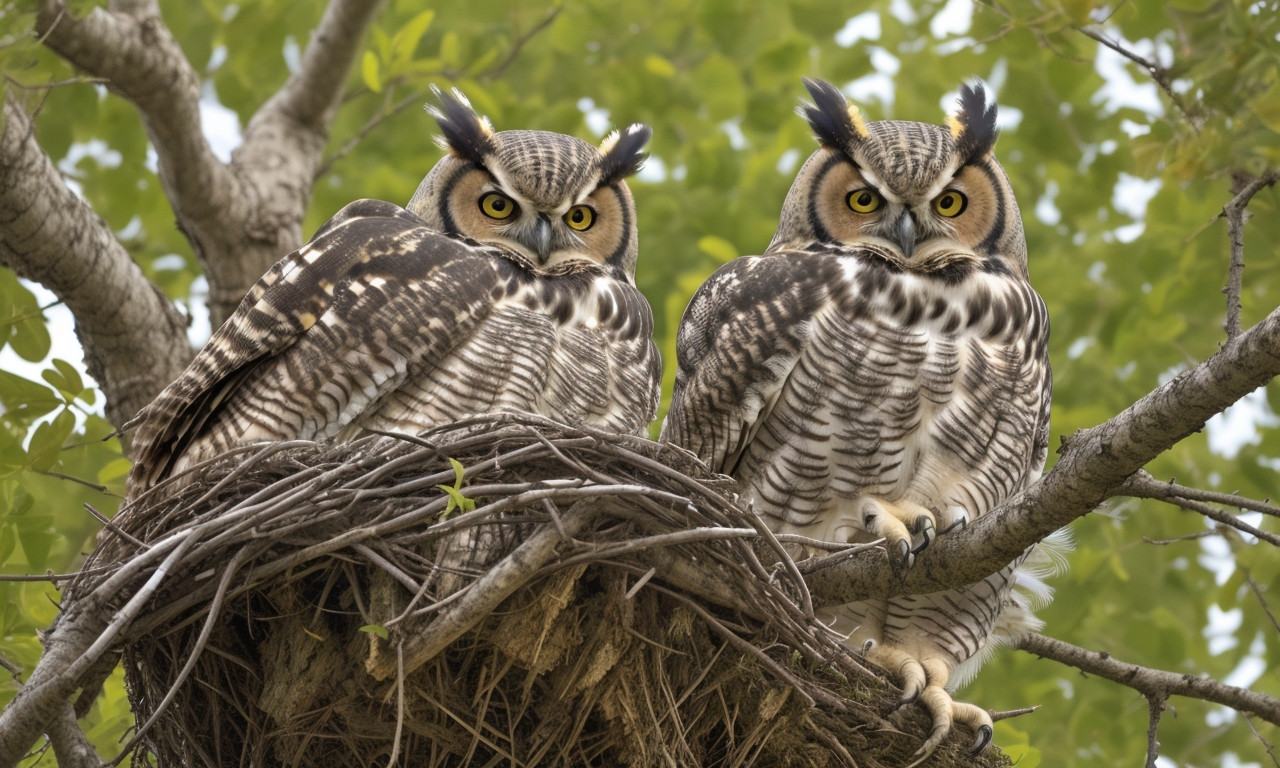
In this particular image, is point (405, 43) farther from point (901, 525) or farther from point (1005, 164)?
point (1005, 164)

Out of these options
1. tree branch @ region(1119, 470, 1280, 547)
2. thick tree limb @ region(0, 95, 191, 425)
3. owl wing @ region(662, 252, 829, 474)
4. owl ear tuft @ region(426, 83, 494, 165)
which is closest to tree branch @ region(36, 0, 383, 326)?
thick tree limb @ region(0, 95, 191, 425)

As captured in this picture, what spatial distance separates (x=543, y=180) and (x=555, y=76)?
8.46 ft

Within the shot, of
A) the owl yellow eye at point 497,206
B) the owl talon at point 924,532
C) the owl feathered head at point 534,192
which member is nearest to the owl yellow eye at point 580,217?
the owl feathered head at point 534,192

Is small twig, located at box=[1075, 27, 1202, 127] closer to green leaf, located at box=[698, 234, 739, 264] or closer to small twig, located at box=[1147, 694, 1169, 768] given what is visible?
small twig, located at box=[1147, 694, 1169, 768]

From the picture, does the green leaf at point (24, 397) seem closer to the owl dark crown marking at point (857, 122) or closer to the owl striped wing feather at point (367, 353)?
the owl striped wing feather at point (367, 353)

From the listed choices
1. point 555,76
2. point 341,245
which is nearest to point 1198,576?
point 555,76

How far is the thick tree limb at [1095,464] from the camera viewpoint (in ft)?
6.56

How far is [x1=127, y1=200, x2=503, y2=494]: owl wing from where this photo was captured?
9.21 feet

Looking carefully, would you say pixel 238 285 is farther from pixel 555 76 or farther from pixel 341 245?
pixel 555 76

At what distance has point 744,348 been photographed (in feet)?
9.98

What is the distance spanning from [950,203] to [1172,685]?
4.00 feet

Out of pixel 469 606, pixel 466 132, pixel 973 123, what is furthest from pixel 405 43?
pixel 469 606

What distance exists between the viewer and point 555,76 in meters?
5.62

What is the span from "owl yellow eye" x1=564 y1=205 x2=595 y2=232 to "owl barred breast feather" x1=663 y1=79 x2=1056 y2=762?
0.34 meters
